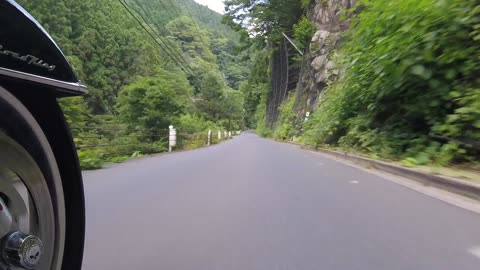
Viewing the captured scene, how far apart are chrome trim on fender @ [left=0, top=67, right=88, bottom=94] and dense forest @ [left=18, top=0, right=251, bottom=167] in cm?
1223

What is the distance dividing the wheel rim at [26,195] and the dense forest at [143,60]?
12400 mm

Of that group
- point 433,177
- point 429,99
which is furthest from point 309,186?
point 429,99

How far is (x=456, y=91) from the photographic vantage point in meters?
6.74

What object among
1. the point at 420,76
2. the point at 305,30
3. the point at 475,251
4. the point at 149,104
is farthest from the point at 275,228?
the point at 305,30

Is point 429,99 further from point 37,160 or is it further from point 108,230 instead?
point 37,160

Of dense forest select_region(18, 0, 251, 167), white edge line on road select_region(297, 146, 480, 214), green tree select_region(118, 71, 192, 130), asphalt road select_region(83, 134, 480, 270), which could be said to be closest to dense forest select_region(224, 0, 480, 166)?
white edge line on road select_region(297, 146, 480, 214)

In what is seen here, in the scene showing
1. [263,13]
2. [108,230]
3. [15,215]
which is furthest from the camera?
[263,13]

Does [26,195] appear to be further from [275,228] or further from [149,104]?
[149,104]

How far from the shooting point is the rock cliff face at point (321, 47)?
84.0ft

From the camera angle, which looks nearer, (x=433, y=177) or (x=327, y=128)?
(x=433, y=177)

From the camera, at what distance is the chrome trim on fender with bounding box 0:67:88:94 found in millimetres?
1342

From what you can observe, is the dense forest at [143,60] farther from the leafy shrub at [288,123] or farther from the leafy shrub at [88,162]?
the leafy shrub at [288,123]

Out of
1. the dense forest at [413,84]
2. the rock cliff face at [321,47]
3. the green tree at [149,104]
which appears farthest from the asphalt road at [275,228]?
Answer: the rock cliff face at [321,47]

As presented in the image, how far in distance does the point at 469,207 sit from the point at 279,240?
7.57 feet
